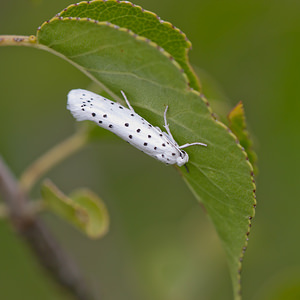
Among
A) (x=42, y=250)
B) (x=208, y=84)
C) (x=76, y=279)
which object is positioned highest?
(x=208, y=84)

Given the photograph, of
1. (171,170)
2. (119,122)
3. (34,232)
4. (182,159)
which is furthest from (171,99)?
(171,170)

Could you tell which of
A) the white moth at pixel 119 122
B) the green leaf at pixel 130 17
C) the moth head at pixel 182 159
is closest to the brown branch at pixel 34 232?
the white moth at pixel 119 122

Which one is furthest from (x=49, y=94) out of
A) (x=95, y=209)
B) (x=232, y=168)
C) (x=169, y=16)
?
(x=232, y=168)

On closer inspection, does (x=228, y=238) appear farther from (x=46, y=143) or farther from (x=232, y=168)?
(x=46, y=143)

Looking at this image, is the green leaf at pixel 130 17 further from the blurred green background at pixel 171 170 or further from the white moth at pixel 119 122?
the blurred green background at pixel 171 170

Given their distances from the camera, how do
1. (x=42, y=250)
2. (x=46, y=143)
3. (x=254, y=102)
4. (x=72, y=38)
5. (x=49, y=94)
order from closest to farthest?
(x=72, y=38) → (x=42, y=250) → (x=254, y=102) → (x=49, y=94) → (x=46, y=143)

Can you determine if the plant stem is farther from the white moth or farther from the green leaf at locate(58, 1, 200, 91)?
the green leaf at locate(58, 1, 200, 91)

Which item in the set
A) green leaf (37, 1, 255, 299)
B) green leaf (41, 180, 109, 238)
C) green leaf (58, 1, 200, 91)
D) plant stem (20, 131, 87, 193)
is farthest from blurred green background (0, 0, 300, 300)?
green leaf (58, 1, 200, 91)
